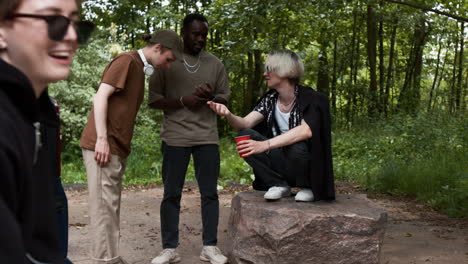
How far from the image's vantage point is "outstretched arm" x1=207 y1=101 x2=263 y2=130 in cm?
410

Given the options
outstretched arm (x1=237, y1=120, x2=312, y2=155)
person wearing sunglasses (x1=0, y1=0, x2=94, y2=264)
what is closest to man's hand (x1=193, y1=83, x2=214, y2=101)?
outstretched arm (x1=237, y1=120, x2=312, y2=155)

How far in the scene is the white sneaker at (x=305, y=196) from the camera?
417 centimetres

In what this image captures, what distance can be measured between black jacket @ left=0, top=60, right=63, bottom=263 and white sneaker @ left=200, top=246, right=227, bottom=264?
3443mm

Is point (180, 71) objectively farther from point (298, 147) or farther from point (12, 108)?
point (12, 108)

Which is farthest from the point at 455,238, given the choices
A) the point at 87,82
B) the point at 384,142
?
the point at 87,82

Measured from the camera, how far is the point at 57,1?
98cm

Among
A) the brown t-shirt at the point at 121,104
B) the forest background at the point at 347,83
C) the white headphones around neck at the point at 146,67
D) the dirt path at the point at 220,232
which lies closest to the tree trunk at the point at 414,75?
the forest background at the point at 347,83

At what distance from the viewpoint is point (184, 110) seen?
436 cm

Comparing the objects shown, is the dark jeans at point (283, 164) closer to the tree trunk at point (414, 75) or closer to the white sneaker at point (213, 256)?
the white sneaker at point (213, 256)

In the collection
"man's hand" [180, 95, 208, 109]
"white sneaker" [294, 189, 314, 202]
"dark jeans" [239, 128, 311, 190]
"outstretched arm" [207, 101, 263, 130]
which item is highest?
"man's hand" [180, 95, 208, 109]

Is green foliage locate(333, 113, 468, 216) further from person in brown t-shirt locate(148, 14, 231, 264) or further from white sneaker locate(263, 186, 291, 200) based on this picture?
person in brown t-shirt locate(148, 14, 231, 264)

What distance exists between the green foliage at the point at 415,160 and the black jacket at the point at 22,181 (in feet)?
19.2

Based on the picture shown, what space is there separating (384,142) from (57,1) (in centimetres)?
1010

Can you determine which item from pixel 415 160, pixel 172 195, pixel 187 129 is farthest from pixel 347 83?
pixel 172 195
